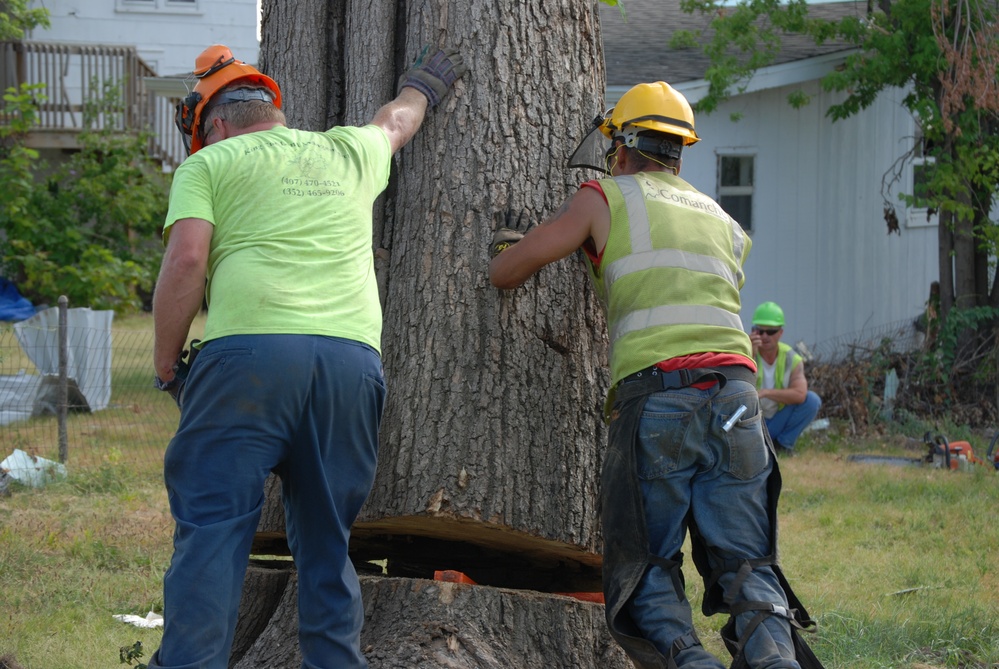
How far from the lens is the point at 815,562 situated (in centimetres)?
619

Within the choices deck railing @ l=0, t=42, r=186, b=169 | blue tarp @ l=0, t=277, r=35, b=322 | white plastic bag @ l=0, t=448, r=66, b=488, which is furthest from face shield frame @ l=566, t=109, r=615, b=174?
deck railing @ l=0, t=42, r=186, b=169

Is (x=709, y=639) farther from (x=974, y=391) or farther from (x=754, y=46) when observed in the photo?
(x=754, y=46)

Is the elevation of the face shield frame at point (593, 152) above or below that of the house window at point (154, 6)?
below

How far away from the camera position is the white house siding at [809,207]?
1309cm

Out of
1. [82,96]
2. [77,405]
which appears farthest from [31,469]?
[82,96]

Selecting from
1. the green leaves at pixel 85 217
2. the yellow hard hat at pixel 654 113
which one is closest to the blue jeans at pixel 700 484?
the yellow hard hat at pixel 654 113

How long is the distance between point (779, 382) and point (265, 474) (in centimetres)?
665

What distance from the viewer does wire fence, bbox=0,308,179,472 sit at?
8.46m

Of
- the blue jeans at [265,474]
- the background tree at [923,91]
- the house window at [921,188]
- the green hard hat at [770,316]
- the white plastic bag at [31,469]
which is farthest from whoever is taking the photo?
the house window at [921,188]

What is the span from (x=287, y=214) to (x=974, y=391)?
10144mm

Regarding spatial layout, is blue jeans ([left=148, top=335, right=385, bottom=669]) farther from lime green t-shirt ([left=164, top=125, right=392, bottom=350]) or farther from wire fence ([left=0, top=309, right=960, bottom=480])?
wire fence ([left=0, top=309, right=960, bottom=480])

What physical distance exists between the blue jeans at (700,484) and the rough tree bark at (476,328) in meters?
0.48

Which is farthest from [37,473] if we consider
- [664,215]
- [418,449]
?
[664,215]

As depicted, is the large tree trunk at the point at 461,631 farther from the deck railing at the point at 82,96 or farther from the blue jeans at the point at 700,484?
the deck railing at the point at 82,96
